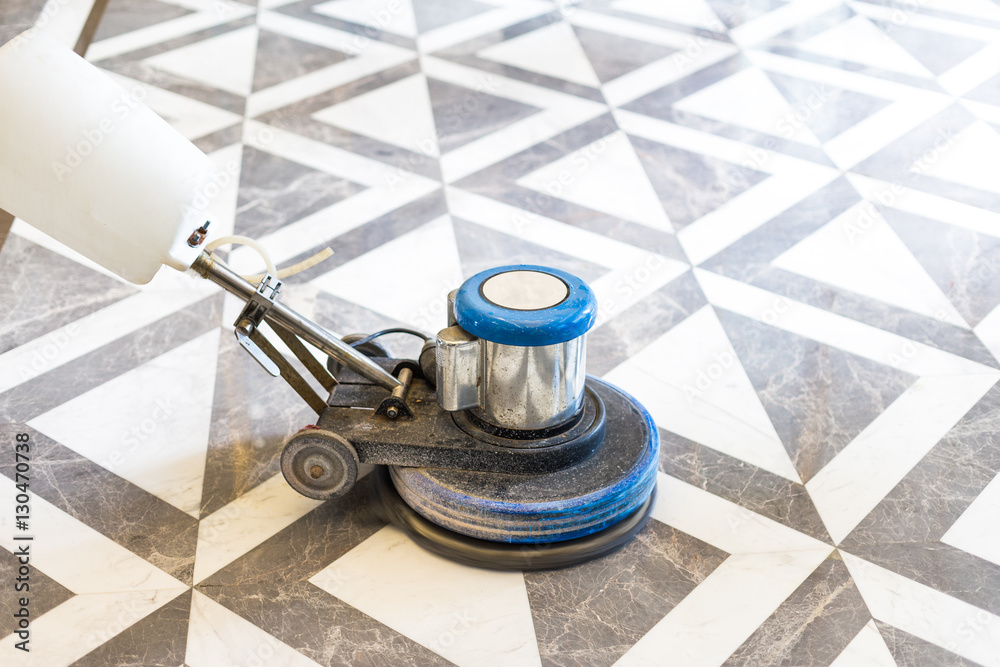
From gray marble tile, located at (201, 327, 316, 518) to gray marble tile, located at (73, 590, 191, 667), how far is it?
0.24 metres

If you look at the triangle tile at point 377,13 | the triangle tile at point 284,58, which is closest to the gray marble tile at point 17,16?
the triangle tile at point 284,58

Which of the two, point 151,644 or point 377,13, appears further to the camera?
point 377,13

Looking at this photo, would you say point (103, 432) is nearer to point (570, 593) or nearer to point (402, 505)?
point (402, 505)

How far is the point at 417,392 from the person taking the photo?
5.40ft

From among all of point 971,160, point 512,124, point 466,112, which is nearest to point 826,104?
point 971,160

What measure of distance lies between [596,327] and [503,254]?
0.38 metres

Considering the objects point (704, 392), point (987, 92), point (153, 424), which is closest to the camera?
point (153, 424)

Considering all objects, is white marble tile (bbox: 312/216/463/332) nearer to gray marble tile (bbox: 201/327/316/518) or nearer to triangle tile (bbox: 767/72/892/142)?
gray marble tile (bbox: 201/327/316/518)

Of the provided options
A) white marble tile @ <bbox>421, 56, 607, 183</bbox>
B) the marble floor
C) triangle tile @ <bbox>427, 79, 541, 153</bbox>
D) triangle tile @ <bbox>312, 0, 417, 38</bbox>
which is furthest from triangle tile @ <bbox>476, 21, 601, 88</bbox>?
triangle tile @ <bbox>312, 0, 417, 38</bbox>

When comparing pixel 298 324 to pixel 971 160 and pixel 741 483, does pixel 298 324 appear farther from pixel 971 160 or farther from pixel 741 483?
pixel 971 160

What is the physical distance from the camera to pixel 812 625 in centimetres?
148

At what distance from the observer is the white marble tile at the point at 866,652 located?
1.42 metres

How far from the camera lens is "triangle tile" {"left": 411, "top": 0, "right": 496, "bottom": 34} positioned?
387 centimetres

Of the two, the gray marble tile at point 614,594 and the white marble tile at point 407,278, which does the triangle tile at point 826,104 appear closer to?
the white marble tile at point 407,278
